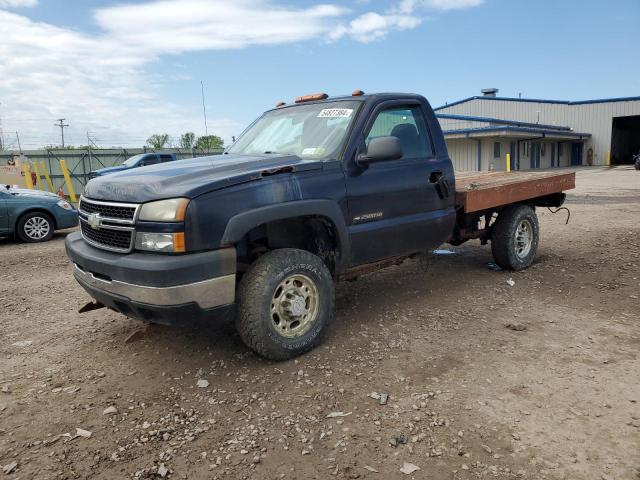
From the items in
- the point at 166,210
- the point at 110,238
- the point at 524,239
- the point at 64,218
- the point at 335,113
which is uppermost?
the point at 335,113

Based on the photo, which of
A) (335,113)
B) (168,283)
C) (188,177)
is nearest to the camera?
(168,283)

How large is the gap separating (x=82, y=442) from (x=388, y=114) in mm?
3540

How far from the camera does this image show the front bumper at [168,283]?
10.4ft

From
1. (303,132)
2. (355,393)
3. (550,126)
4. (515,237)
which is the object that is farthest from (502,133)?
(355,393)

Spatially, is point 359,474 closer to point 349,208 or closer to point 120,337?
point 349,208

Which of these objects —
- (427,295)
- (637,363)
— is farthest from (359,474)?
(427,295)

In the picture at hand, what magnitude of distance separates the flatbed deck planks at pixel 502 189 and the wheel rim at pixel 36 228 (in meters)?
8.11

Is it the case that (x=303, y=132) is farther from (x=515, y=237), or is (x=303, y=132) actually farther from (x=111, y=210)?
(x=515, y=237)

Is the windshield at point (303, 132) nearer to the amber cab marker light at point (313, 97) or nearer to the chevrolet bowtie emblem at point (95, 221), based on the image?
the amber cab marker light at point (313, 97)

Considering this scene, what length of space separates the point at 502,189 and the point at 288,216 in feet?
10.5

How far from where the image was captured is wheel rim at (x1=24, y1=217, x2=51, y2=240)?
9.77 meters

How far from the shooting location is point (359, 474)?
257 cm

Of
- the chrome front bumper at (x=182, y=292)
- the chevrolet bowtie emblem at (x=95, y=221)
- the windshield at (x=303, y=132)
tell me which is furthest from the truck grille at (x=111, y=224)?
the windshield at (x=303, y=132)

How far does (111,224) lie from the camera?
11.5ft
